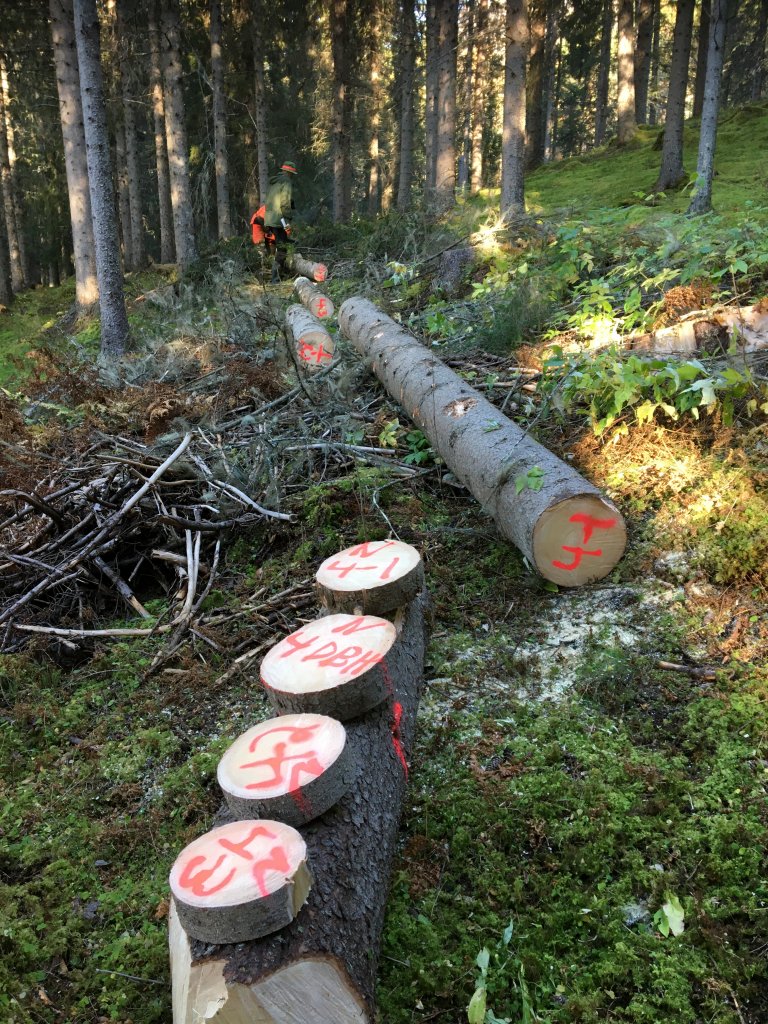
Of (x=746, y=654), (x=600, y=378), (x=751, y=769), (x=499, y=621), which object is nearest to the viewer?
(x=751, y=769)

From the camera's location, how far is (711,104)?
1044cm

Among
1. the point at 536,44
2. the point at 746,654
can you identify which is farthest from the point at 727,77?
the point at 746,654

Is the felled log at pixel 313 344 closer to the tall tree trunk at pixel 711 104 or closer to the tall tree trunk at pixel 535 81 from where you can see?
the tall tree trunk at pixel 711 104

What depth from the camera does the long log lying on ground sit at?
364 cm

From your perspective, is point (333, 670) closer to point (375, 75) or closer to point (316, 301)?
point (316, 301)

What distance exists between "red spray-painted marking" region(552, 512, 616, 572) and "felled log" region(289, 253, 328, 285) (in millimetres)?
9083

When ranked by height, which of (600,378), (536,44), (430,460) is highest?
(536,44)

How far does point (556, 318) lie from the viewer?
6.10 meters

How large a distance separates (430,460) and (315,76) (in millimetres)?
25163

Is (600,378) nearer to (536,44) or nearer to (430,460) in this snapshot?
(430,460)

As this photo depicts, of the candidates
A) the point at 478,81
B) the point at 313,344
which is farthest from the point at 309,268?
the point at 478,81

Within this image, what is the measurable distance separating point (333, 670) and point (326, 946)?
0.98 m

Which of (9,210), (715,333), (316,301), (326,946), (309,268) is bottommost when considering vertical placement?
(326,946)

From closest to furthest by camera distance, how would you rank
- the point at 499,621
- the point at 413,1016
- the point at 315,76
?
the point at 413,1016, the point at 499,621, the point at 315,76
